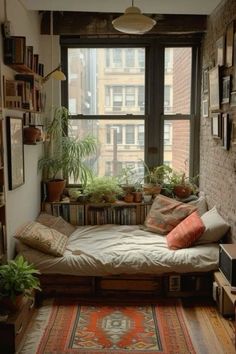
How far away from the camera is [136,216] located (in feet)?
14.3

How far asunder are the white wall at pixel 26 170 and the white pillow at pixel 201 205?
179 centimetres

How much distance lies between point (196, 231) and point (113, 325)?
1.14 meters

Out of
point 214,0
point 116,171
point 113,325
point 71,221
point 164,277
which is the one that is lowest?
point 113,325

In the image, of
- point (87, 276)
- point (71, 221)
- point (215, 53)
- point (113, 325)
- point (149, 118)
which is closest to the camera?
point (113, 325)

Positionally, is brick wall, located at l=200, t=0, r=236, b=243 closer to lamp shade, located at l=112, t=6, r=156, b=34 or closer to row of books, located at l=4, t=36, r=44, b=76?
lamp shade, located at l=112, t=6, r=156, b=34

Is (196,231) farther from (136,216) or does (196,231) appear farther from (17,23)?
(17,23)

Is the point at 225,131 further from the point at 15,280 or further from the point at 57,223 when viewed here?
the point at 15,280

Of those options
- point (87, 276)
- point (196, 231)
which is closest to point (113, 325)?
point (87, 276)

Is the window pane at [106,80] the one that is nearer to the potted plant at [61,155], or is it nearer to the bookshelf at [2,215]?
the potted plant at [61,155]

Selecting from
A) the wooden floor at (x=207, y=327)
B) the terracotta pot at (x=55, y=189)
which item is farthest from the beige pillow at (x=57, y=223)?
the wooden floor at (x=207, y=327)

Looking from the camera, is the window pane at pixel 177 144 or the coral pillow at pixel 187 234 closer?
the coral pillow at pixel 187 234

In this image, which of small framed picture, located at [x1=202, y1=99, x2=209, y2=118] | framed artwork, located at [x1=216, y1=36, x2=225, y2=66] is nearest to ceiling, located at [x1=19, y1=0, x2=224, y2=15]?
framed artwork, located at [x1=216, y1=36, x2=225, y2=66]

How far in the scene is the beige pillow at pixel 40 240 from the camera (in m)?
3.33

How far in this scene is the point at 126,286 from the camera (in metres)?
3.35
